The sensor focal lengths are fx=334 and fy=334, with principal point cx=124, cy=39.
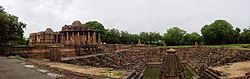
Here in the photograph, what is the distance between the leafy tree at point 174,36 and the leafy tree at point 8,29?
2997 inches

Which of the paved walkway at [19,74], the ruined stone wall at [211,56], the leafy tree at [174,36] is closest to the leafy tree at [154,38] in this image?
the leafy tree at [174,36]

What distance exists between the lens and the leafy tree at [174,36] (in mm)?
109312

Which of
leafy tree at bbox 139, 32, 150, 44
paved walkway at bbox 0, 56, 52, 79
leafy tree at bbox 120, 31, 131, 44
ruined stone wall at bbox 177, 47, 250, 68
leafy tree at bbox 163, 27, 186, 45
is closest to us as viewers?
paved walkway at bbox 0, 56, 52, 79

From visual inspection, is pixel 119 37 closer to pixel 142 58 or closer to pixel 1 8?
pixel 142 58

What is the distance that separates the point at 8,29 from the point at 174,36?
8451 cm

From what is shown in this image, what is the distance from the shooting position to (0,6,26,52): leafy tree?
3247cm

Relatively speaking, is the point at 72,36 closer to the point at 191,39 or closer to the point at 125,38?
the point at 125,38

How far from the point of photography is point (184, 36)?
372ft

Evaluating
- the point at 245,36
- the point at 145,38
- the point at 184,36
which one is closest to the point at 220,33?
the point at 245,36

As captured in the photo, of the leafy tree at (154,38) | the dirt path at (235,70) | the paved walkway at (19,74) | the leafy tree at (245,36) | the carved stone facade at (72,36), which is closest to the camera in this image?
the paved walkway at (19,74)

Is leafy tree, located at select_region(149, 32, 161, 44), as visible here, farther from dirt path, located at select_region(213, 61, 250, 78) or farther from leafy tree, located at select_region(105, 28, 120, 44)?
dirt path, located at select_region(213, 61, 250, 78)

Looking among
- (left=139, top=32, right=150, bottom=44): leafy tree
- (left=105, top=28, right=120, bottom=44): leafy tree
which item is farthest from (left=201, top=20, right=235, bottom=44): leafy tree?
(left=105, top=28, right=120, bottom=44): leafy tree

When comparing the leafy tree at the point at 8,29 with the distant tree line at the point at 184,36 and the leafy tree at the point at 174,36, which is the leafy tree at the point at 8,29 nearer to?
the distant tree line at the point at 184,36

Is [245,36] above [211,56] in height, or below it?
above
